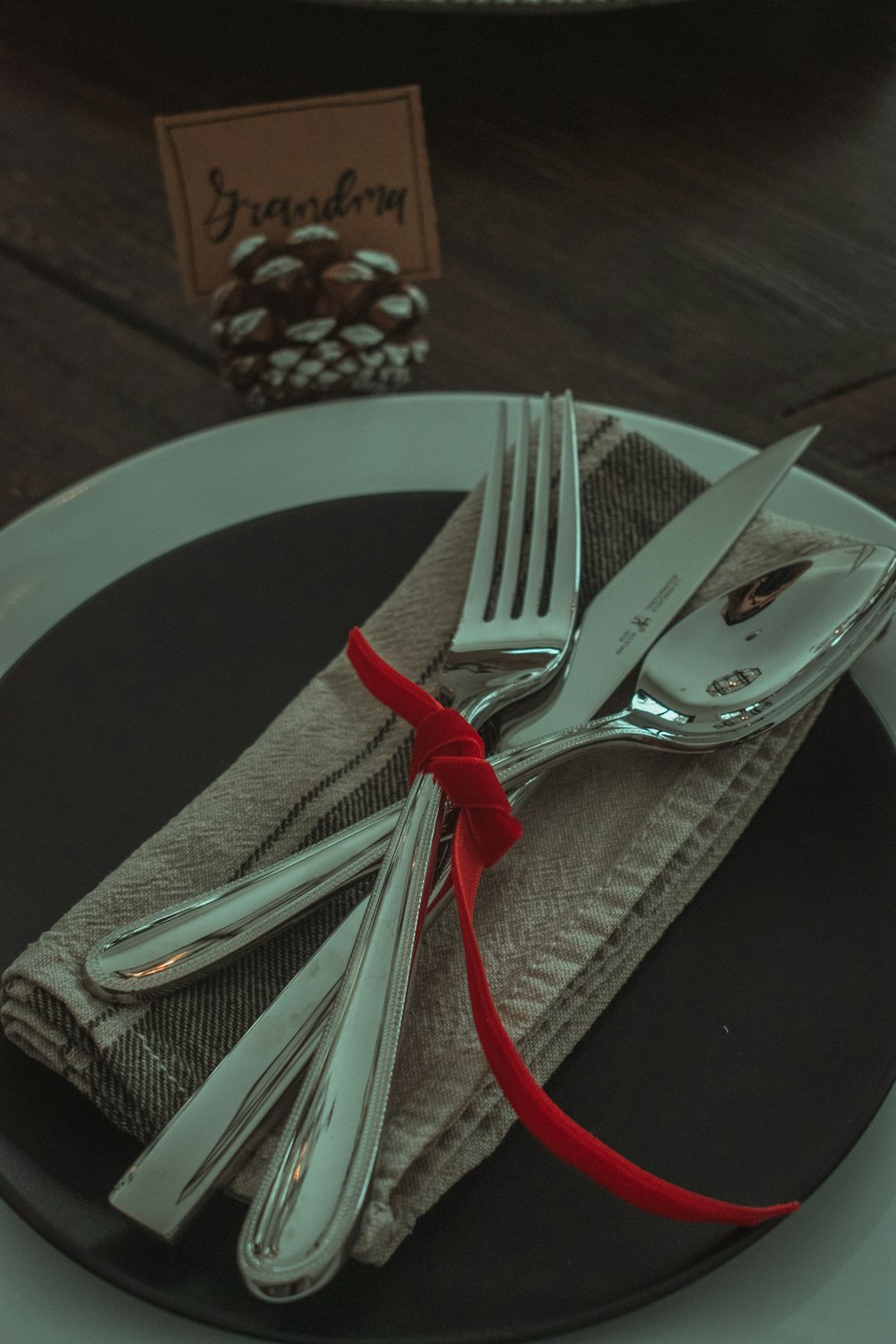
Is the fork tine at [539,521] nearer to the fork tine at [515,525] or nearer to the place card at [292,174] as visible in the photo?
the fork tine at [515,525]

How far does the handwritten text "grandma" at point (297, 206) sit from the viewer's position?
24.4 inches

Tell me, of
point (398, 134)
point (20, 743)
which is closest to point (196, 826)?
point (20, 743)

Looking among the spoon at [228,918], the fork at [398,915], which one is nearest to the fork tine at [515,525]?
the fork at [398,915]

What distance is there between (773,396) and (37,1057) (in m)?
0.55

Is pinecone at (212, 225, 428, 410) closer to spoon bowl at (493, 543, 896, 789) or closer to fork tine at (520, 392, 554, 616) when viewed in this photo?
fork tine at (520, 392, 554, 616)

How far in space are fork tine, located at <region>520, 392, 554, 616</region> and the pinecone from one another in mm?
157

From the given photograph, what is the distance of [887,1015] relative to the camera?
14.2 inches

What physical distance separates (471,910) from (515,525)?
8.2 inches

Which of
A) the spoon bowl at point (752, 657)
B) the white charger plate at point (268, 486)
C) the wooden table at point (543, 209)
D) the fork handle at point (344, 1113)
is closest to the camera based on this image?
the fork handle at point (344, 1113)

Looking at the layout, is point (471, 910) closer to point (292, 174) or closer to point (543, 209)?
point (292, 174)

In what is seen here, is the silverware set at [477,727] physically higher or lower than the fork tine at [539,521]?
lower

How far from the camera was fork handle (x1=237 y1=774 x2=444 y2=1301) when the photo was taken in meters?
0.29

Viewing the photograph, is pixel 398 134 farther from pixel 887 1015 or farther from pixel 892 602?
pixel 887 1015

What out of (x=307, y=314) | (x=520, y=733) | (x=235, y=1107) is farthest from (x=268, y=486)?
(x=235, y=1107)
